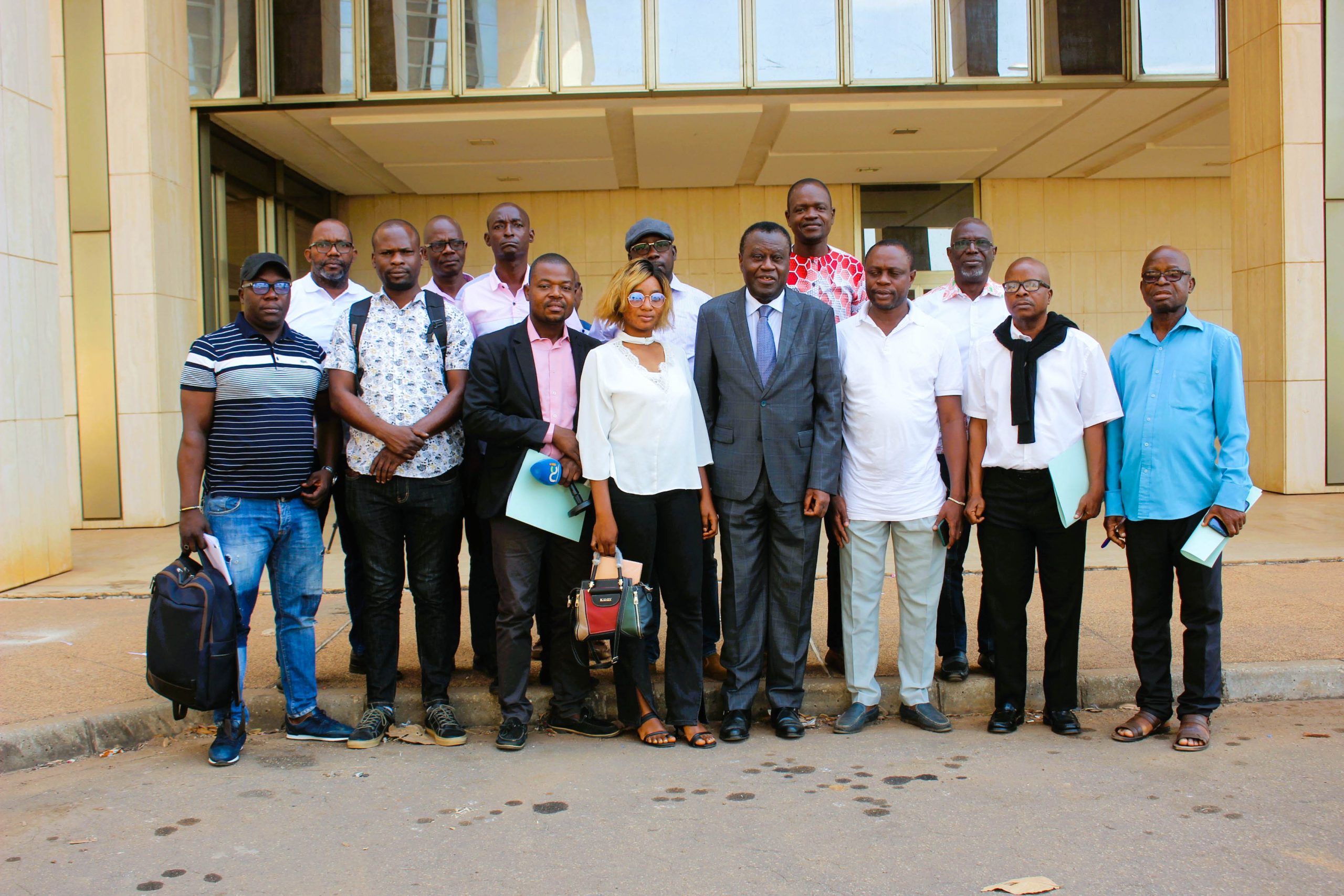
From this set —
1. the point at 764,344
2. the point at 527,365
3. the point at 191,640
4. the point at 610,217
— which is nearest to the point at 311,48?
the point at 610,217

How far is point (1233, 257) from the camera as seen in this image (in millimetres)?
11172

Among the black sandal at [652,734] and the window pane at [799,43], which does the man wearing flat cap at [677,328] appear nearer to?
the black sandal at [652,734]

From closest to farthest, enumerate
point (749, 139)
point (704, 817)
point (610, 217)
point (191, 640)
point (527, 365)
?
point (704, 817), point (191, 640), point (527, 365), point (749, 139), point (610, 217)

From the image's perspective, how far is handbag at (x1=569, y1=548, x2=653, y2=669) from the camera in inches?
172

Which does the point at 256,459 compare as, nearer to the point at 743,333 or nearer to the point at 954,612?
the point at 743,333

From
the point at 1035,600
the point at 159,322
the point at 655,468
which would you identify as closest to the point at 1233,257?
the point at 1035,600

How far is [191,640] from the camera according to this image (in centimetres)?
426

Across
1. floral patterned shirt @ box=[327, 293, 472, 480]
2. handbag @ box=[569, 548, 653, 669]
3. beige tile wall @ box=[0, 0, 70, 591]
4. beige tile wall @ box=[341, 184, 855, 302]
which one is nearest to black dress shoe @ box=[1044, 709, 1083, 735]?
handbag @ box=[569, 548, 653, 669]

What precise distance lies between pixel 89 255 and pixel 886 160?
938cm

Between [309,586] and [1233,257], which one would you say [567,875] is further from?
[1233,257]

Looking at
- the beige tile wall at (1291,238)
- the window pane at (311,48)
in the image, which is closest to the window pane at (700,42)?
the window pane at (311,48)

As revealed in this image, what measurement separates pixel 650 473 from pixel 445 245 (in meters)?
2.03

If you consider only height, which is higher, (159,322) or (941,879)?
(159,322)

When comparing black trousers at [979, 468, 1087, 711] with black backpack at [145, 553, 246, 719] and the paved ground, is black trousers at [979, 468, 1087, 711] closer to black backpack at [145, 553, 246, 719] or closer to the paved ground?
the paved ground
